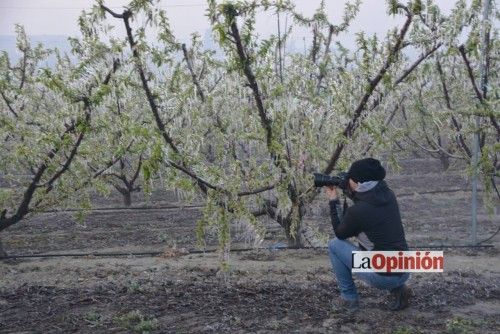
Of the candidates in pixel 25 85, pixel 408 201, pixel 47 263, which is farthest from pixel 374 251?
pixel 25 85

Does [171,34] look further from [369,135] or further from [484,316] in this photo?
[484,316]

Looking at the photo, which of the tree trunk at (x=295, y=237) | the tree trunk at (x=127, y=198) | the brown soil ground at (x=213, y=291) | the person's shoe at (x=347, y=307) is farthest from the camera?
the tree trunk at (x=127, y=198)

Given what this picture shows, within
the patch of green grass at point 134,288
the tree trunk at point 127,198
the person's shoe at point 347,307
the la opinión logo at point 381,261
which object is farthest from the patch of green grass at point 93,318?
the tree trunk at point 127,198

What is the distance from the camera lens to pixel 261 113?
A: 5441mm

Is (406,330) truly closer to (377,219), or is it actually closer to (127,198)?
(377,219)

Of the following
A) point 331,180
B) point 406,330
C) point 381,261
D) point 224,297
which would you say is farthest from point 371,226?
point 224,297

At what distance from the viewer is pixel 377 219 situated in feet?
14.2

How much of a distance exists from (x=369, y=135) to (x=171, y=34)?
7.01 feet

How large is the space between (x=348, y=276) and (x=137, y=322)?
1.60 metres

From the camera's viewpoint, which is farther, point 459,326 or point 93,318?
point 93,318

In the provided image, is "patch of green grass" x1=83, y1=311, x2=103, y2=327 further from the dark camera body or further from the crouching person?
the dark camera body

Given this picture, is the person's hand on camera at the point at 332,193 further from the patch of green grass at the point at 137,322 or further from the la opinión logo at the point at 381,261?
the patch of green grass at the point at 137,322

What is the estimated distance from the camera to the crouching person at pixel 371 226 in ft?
14.3

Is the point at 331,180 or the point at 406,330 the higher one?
the point at 331,180
